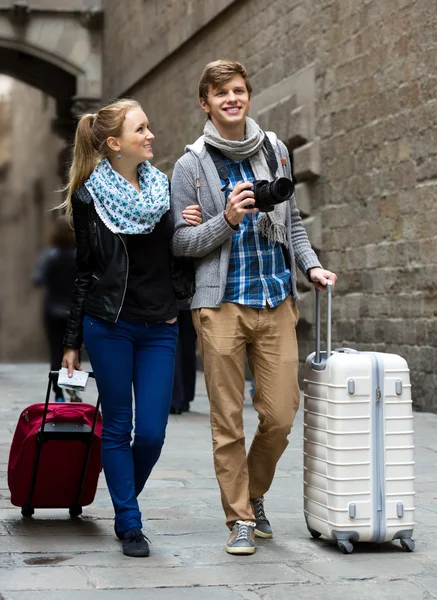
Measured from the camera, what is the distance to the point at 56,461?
4.69m

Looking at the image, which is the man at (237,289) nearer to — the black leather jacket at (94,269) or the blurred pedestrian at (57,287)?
the black leather jacket at (94,269)

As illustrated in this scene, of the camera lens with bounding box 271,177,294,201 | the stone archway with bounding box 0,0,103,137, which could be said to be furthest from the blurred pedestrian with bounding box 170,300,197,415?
the stone archway with bounding box 0,0,103,137

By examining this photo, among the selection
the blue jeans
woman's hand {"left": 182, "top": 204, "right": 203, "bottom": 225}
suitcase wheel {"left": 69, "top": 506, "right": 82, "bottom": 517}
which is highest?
woman's hand {"left": 182, "top": 204, "right": 203, "bottom": 225}

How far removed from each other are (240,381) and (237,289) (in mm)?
346

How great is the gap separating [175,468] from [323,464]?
7.47 feet

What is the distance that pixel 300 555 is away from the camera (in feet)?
13.6

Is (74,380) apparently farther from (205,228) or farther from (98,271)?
(205,228)

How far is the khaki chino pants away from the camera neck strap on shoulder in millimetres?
483

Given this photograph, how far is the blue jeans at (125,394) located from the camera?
4.28m

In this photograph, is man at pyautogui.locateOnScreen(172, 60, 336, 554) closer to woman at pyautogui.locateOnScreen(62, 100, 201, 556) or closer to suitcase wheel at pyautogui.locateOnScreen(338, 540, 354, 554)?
woman at pyautogui.locateOnScreen(62, 100, 201, 556)

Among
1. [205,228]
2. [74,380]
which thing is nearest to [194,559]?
[74,380]

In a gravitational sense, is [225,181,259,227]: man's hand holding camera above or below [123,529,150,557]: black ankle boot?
above

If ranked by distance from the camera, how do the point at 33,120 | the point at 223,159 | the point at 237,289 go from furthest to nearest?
the point at 33,120
the point at 223,159
the point at 237,289

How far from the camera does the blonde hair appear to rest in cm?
443
